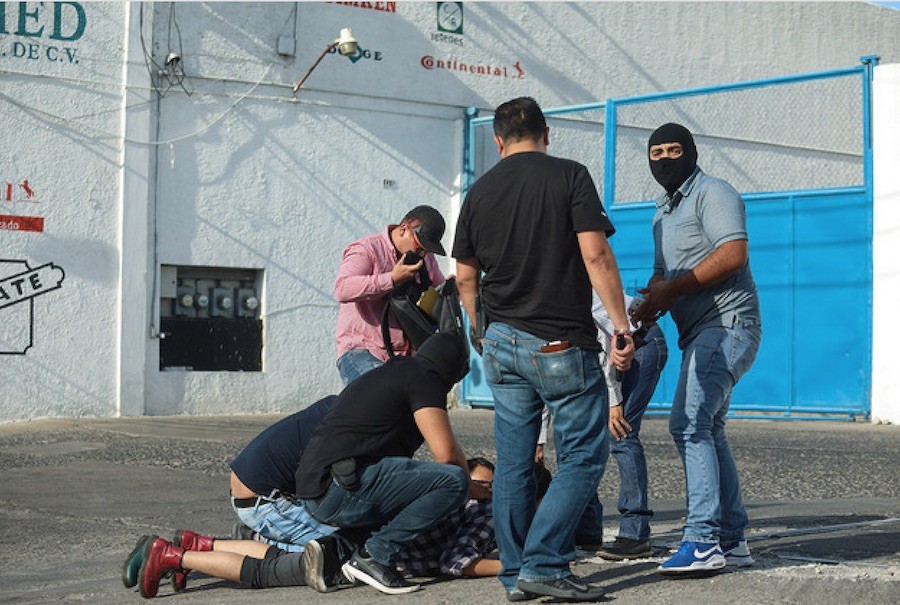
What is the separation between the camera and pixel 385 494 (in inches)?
214

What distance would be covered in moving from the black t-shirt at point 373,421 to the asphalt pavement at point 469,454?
1.72 feet

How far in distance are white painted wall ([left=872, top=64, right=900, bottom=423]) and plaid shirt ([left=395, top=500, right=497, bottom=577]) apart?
10975 mm

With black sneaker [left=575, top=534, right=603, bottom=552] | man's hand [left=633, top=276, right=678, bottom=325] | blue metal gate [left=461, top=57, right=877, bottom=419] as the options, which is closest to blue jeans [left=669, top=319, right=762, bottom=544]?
man's hand [left=633, top=276, right=678, bottom=325]

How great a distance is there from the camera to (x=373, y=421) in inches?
215

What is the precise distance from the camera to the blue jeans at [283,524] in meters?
5.75

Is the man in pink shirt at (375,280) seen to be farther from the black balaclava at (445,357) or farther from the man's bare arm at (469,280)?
the man's bare arm at (469,280)

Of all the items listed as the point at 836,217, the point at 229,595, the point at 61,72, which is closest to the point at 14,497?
the point at 229,595

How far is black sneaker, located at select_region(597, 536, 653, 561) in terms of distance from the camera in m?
5.86

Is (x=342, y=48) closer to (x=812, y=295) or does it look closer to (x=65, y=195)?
(x=65, y=195)

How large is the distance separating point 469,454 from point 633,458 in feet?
17.5

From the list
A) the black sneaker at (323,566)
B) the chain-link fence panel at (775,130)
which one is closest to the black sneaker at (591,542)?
the black sneaker at (323,566)

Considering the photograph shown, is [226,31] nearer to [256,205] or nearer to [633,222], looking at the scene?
[256,205]

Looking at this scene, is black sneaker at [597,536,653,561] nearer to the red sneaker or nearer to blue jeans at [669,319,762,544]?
blue jeans at [669,319,762,544]

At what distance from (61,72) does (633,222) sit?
7488 millimetres
